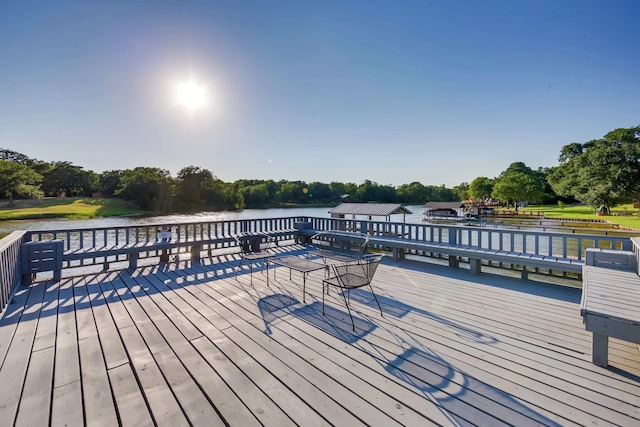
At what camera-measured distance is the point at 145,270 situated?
5172 mm

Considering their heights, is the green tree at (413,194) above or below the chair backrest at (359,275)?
above

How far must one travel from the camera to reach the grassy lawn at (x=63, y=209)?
29.8 m

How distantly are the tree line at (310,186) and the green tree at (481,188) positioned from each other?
6.5 inches

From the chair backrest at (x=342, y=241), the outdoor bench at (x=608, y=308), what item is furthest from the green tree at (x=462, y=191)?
the outdoor bench at (x=608, y=308)

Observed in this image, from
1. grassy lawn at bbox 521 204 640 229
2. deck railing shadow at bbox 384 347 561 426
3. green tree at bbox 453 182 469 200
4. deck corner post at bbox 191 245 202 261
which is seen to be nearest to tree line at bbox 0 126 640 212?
green tree at bbox 453 182 469 200

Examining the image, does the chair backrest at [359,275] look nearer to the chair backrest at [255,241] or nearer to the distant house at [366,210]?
the chair backrest at [255,241]

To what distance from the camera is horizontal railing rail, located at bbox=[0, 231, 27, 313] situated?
10.6ft

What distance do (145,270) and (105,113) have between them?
8009mm

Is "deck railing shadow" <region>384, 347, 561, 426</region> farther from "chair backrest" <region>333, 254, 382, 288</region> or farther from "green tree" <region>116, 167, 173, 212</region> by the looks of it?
"green tree" <region>116, 167, 173, 212</region>

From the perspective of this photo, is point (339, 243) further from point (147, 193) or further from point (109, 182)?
point (109, 182)

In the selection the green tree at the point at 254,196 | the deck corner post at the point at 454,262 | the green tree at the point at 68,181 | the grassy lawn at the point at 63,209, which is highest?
the green tree at the point at 68,181

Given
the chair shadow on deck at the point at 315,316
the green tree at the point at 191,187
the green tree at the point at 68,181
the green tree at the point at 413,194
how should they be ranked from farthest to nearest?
the green tree at the point at 413,194 < the green tree at the point at 68,181 < the green tree at the point at 191,187 < the chair shadow on deck at the point at 315,316

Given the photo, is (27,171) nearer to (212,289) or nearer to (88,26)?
(88,26)

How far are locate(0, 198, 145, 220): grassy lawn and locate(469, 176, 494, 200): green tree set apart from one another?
5536cm
